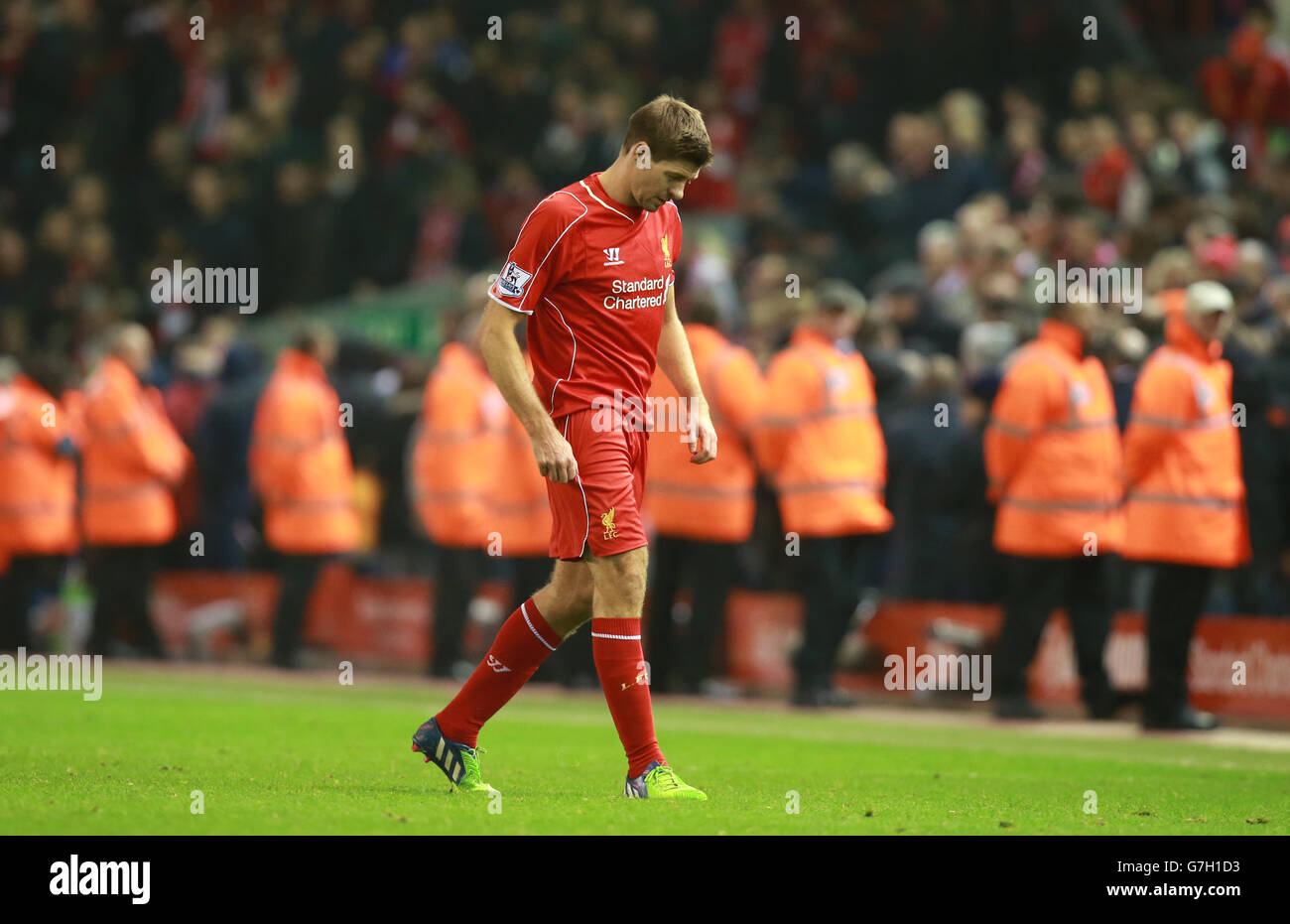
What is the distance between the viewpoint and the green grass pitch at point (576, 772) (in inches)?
265

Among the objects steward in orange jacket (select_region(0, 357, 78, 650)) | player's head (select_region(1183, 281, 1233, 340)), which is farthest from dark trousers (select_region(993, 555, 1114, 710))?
steward in orange jacket (select_region(0, 357, 78, 650))

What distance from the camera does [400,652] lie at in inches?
666

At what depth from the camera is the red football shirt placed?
289 inches

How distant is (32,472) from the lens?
55.1ft

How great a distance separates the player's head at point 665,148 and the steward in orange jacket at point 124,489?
31.7 ft

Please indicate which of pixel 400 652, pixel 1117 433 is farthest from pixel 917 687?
pixel 400 652

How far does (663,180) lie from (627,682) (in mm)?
1839

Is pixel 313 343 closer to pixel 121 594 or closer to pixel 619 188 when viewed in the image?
pixel 121 594

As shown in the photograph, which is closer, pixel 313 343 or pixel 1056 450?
pixel 1056 450

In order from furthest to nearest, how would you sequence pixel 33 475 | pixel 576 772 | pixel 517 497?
1. pixel 33 475
2. pixel 517 497
3. pixel 576 772

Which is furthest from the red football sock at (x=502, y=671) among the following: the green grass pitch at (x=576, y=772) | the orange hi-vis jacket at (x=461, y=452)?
the orange hi-vis jacket at (x=461, y=452)

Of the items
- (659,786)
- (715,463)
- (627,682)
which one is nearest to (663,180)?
(627,682)

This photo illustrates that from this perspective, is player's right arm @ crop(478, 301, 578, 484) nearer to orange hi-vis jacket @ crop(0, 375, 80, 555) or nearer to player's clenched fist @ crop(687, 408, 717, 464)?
player's clenched fist @ crop(687, 408, 717, 464)

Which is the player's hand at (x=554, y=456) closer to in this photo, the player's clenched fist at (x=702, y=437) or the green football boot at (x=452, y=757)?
the player's clenched fist at (x=702, y=437)
